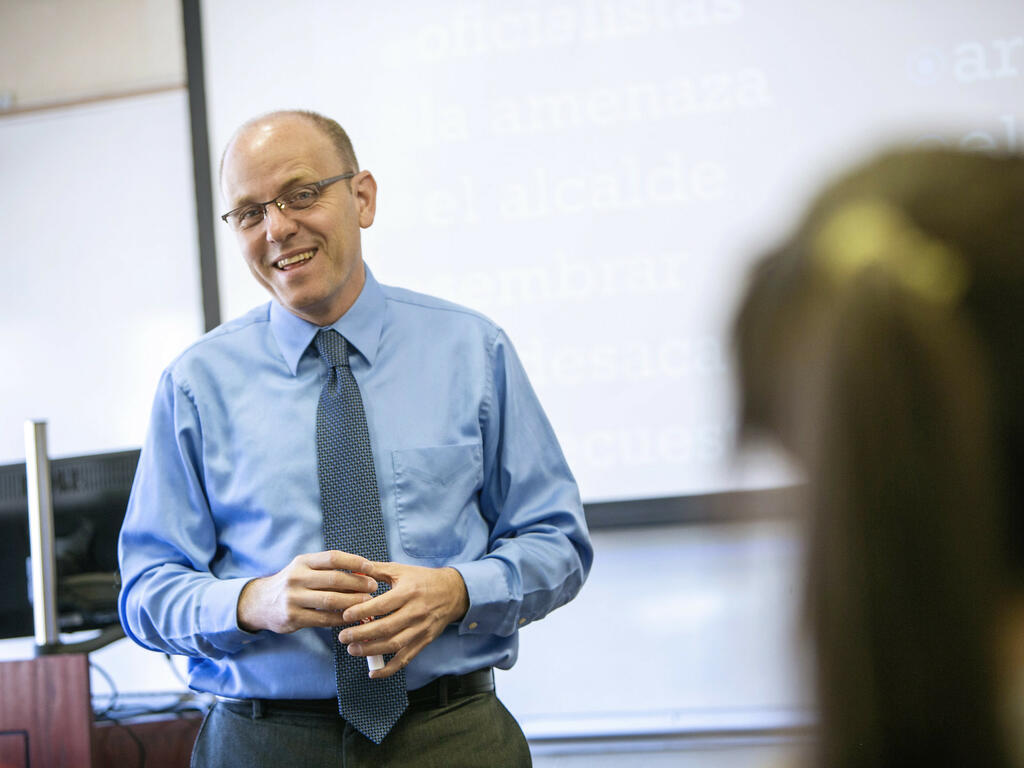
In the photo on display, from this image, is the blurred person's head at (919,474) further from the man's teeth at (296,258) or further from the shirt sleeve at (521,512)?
the man's teeth at (296,258)

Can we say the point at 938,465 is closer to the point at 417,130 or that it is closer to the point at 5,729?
the point at 5,729

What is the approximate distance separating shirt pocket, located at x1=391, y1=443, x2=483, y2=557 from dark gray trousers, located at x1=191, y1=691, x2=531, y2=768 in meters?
0.26

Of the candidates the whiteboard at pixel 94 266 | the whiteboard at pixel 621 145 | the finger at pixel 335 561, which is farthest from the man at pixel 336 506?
the whiteboard at pixel 94 266

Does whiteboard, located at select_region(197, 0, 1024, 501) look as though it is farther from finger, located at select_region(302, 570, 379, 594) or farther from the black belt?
finger, located at select_region(302, 570, 379, 594)

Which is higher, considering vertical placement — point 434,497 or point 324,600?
point 434,497

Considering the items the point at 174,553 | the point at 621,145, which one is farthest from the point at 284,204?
the point at 621,145

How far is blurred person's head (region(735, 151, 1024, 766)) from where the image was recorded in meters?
0.37

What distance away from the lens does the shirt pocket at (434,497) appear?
1.58m

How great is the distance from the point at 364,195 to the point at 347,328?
0.91ft

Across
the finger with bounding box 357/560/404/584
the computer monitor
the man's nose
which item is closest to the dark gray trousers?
the finger with bounding box 357/560/404/584

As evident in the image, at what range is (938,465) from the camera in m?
0.37

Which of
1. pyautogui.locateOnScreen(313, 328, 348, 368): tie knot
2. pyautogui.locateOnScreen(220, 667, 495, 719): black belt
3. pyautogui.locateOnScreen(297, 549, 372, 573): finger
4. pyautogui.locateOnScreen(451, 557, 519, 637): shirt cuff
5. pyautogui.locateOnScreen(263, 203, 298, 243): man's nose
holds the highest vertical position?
pyautogui.locateOnScreen(263, 203, 298, 243): man's nose

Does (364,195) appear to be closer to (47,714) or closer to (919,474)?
(47,714)

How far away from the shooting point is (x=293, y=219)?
166cm
